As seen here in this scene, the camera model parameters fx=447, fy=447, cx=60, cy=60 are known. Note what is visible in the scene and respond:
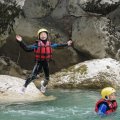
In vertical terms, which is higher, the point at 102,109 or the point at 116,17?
the point at 116,17

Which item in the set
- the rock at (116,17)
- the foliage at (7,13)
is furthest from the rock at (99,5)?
the foliage at (7,13)

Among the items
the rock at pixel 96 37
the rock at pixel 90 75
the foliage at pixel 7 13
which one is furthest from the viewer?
the rock at pixel 96 37

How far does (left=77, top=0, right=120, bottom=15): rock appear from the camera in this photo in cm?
1714

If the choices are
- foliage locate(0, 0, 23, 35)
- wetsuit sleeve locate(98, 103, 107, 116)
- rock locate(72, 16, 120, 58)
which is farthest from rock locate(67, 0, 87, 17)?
wetsuit sleeve locate(98, 103, 107, 116)

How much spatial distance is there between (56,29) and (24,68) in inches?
84.3

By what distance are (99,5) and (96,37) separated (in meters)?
1.34

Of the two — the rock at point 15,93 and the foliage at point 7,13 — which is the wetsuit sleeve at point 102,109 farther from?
the foliage at point 7,13

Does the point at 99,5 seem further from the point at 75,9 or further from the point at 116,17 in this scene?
the point at 116,17

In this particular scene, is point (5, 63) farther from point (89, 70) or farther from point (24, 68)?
point (89, 70)

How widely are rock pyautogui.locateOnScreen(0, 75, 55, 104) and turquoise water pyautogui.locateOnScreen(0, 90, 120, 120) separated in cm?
52

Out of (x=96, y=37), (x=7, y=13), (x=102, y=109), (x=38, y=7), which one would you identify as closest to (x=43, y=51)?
(x=102, y=109)

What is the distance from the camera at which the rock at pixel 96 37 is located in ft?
58.4

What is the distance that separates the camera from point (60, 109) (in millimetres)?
12422

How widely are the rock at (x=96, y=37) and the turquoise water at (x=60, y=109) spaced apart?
3.37m
